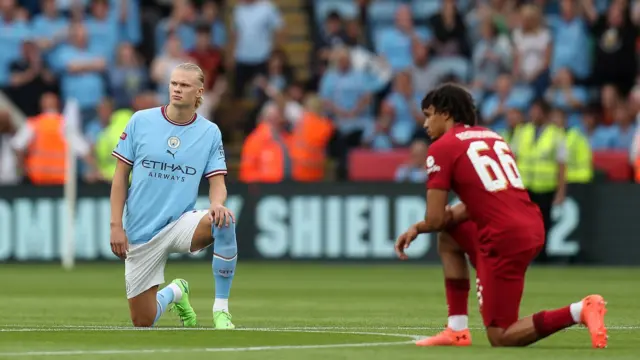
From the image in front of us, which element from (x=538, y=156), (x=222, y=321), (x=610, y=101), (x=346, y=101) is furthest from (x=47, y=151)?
(x=222, y=321)

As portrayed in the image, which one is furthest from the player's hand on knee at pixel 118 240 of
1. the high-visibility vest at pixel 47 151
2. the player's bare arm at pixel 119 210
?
the high-visibility vest at pixel 47 151

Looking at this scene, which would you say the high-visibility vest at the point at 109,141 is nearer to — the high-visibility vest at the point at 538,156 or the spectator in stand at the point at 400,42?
the spectator in stand at the point at 400,42

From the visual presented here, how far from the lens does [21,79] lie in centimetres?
2514

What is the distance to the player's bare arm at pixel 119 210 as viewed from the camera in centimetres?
1103

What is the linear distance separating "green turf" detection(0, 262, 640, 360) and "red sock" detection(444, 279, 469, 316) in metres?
0.31

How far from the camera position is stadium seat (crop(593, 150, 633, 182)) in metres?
22.9

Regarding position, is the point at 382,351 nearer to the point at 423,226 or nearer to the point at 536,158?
the point at 423,226

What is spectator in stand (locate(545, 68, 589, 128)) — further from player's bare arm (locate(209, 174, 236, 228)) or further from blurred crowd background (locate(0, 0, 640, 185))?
player's bare arm (locate(209, 174, 236, 228))

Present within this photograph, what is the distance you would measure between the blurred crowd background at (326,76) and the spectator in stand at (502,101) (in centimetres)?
3

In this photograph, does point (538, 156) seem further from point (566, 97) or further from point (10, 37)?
point (10, 37)

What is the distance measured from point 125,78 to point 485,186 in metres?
16.3

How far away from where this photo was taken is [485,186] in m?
9.55

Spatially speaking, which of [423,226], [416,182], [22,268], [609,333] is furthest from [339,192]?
[423,226]

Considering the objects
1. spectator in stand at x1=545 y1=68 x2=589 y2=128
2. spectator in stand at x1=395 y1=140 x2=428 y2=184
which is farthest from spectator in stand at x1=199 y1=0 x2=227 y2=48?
spectator in stand at x1=545 y1=68 x2=589 y2=128
